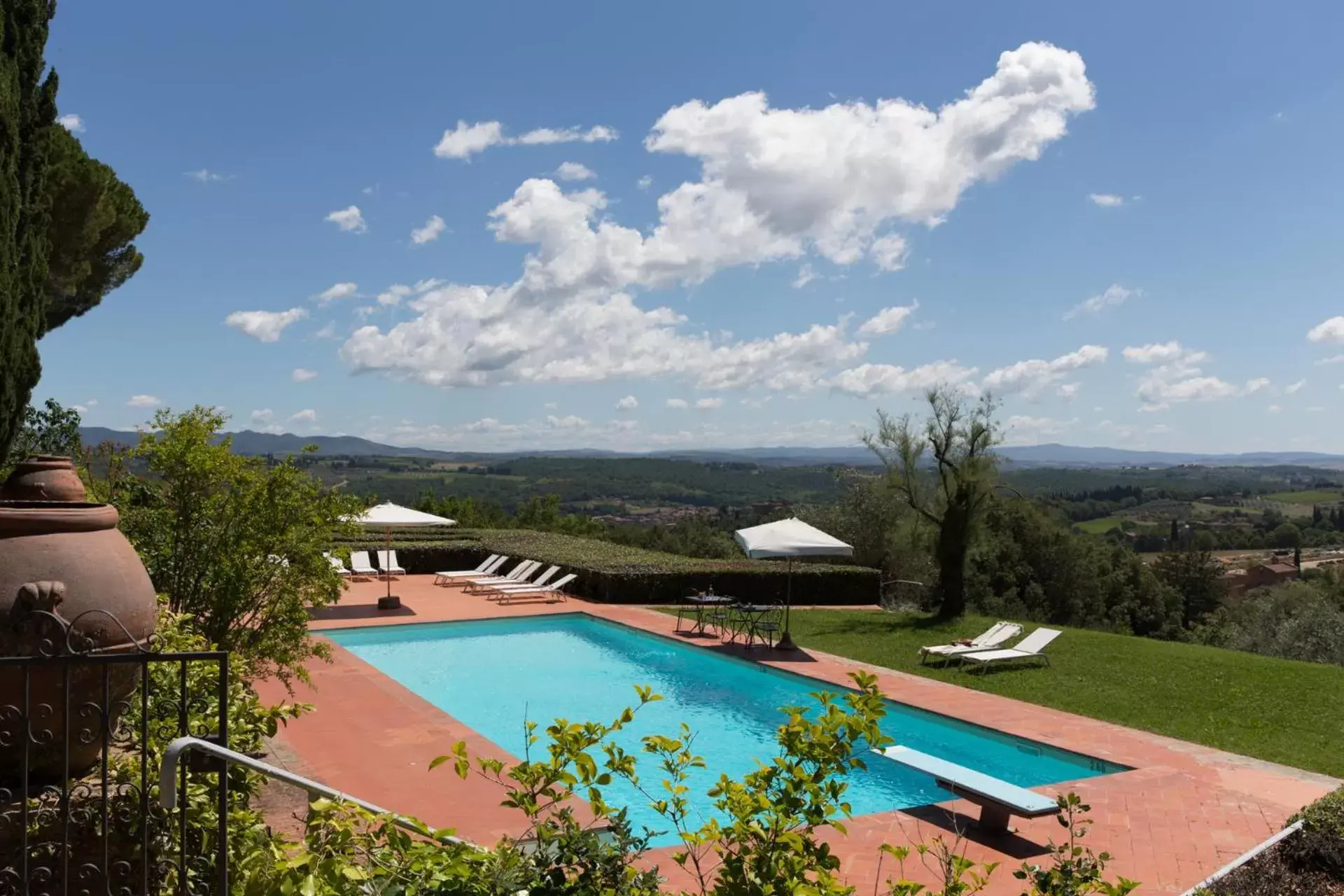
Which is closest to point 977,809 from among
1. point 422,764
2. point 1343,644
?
point 422,764

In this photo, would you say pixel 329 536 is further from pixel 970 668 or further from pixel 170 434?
pixel 970 668

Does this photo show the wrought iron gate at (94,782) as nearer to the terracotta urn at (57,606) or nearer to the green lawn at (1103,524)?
the terracotta urn at (57,606)

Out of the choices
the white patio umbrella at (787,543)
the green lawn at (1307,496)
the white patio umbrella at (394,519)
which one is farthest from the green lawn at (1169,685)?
the green lawn at (1307,496)

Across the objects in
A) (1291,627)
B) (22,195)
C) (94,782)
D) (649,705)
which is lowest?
(1291,627)

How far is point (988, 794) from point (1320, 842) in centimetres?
199

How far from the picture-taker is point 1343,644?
59.6 feet

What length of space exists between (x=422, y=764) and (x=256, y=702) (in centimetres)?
329

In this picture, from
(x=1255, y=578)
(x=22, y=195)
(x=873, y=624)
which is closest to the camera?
(x=22, y=195)

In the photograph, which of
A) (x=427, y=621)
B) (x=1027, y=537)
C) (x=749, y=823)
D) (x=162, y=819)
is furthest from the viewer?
(x=1027, y=537)

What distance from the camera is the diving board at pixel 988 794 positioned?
20.6ft

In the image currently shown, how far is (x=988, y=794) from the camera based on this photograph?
648 cm

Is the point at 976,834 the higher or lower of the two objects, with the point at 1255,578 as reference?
higher

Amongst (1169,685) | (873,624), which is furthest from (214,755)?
(873,624)

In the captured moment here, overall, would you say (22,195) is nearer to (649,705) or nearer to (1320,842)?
(649,705)
